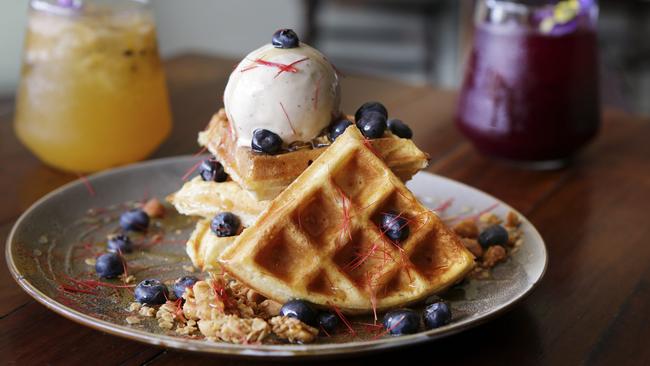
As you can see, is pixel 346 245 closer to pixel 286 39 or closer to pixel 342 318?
pixel 342 318

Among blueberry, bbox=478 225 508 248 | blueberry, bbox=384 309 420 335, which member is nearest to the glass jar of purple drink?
blueberry, bbox=478 225 508 248

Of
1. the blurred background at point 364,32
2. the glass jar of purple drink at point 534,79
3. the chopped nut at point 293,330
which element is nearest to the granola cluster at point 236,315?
the chopped nut at point 293,330

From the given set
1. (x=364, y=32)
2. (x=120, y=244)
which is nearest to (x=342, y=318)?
(x=120, y=244)

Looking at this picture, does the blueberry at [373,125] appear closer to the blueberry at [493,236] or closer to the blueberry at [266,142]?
the blueberry at [266,142]

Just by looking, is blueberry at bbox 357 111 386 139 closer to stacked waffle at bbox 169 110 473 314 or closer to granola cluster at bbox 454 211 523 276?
stacked waffle at bbox 169 110 473 314

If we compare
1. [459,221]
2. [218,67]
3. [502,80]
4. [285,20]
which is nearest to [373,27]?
[285,20]
